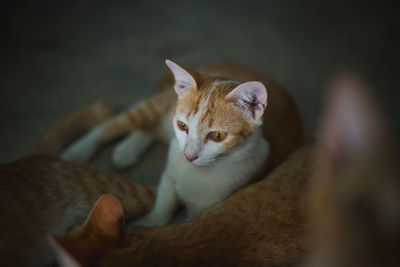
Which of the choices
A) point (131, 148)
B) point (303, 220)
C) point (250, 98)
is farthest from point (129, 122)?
point (303, 220)

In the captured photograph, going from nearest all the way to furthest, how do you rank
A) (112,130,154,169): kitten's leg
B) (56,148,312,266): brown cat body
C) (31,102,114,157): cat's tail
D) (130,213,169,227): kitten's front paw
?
(56,148,312,266): brown cat body, (130,213,169,227): kitten's front paw, (31,102,114,157): cat's tail, (112,130,154,169): kitten's leg

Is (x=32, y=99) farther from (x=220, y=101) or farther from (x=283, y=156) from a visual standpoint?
(x=283, y=156)

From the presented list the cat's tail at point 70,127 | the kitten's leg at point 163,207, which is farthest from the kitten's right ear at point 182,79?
the cat's tail at point 70,127

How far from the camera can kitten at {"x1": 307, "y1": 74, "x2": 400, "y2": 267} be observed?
2.19ft

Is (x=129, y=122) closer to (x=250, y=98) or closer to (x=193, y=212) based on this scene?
(x=193, y=212)

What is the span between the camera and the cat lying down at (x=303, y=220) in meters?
0.68

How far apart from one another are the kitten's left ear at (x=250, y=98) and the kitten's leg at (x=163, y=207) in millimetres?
645

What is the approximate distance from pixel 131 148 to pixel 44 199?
0.87 m

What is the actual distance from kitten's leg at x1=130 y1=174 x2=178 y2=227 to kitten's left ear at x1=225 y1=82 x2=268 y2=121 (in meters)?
0.64

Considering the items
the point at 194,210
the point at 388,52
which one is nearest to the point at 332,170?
the point at 194,210

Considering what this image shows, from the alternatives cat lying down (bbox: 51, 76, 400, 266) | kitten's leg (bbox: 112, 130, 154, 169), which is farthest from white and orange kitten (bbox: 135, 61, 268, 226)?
kitten's leg (bbox: 112, 130, 154, 169)

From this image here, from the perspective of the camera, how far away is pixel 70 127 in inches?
94.7

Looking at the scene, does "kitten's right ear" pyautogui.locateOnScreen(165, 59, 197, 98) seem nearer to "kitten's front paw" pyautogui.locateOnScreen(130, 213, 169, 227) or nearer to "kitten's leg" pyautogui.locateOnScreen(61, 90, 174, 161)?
"kitten's leg" pyautogui.locateOnScreen(61, 90, 174, 161)

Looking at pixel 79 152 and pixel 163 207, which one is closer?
pixel 163 207
